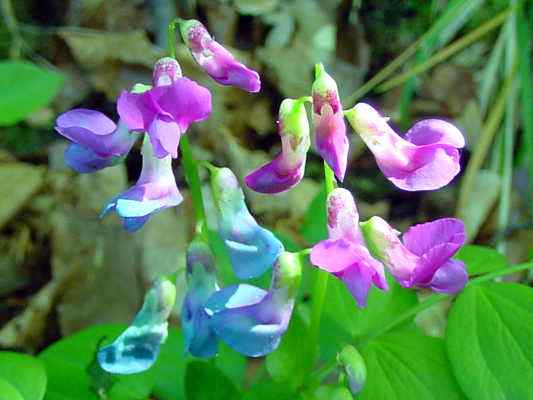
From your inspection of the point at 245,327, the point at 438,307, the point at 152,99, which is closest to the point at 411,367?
the point at 245,327

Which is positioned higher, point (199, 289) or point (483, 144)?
point (199, 289)

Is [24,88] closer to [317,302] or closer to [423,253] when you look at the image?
[317,302]

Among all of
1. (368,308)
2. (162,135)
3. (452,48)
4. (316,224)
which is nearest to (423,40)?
(452,48)

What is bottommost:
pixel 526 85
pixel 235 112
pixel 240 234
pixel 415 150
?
pixel 235 112

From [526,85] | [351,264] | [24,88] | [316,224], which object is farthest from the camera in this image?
[526,85]

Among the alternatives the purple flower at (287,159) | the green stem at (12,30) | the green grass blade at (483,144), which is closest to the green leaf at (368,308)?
the purple flower at (287,159)

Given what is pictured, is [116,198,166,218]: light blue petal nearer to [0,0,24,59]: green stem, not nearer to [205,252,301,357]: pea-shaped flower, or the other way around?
[205,252,301,357]: pea-shaped flower

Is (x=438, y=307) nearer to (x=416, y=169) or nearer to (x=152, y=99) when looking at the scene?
(x=416, y=169)
